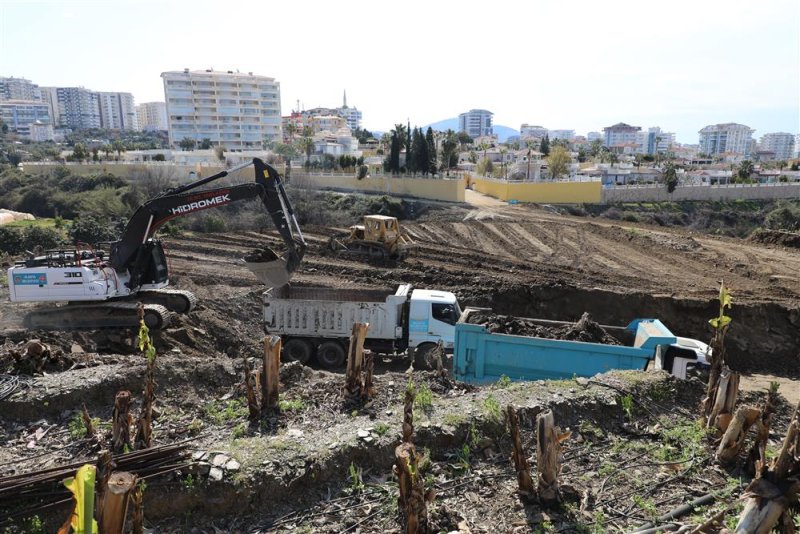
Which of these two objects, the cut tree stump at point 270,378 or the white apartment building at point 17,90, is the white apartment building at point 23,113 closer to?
the white apartment building at point 17,90

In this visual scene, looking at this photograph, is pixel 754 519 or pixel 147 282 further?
pixel 147 282

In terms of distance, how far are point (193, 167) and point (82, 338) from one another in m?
35.0

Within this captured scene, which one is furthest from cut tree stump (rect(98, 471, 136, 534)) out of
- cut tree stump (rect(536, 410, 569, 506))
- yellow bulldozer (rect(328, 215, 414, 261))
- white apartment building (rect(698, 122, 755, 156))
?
white apartment building (rect(698, 122, 755, 156))

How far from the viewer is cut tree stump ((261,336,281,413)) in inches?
341

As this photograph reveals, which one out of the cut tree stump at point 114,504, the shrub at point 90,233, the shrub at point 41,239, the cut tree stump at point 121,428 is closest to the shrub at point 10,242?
the shrub at point 41,239

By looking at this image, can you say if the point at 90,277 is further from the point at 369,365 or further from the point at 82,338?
the point at 369,365

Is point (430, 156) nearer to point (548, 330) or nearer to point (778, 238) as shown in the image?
point (778, 238)

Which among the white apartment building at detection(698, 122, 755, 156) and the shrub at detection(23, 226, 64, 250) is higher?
the white apartment building at detection(698, 122, 755, 156)

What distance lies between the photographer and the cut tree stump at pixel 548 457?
6215mm

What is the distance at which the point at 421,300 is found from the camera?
46.5ft

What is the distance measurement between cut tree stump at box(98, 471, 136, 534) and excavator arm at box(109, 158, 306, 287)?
34.8 feet

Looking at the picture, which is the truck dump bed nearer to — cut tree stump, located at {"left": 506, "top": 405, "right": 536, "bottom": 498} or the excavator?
the excavator

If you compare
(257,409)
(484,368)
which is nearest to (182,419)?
(257,409)

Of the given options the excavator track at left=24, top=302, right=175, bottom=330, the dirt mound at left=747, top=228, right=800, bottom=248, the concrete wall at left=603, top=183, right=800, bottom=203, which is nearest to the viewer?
the excavator track at left=24, top=302, right=175, bottom=330
